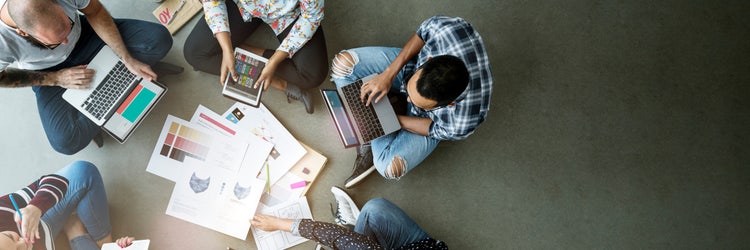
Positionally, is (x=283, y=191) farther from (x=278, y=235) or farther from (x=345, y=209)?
(x=345, y=209)

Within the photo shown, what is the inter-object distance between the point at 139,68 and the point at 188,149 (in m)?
0.47

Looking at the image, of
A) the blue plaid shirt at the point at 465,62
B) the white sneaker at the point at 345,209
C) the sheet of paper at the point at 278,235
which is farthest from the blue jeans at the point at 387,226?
the blue plaid shirt at the point at 465,62

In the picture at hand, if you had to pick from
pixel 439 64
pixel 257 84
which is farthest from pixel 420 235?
pixel 257 84

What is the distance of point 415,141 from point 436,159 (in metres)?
0.33

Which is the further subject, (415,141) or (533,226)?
(533,226)

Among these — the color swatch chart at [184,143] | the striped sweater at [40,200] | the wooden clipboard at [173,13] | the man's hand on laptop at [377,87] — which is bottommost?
the striped sweater at [40,200]

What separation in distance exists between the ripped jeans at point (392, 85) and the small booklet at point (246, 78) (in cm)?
35

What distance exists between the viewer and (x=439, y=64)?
1454 millimetres

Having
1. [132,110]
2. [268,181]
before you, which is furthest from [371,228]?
[132,110]

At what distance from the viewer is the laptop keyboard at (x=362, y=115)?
1.84 m

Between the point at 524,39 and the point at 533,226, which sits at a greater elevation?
the point at 524,39

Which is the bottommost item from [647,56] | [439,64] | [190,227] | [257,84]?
[190,227]

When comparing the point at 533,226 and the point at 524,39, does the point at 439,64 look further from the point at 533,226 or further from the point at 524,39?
the point at 533,226

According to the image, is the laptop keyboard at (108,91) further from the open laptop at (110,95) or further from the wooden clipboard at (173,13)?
the wooden clipboard at (173,13)
